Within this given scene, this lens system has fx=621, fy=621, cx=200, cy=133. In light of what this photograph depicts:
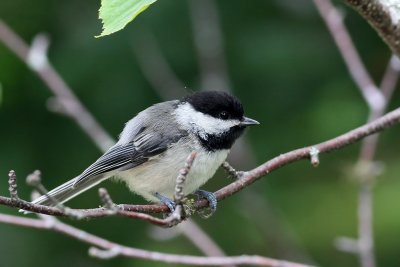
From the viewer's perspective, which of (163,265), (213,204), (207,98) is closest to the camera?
(213,204)

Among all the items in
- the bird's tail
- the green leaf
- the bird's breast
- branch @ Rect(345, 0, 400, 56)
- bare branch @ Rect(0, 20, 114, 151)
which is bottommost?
branch @ Rect(345, 0, 400, 56)

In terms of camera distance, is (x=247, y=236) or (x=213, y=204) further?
(x=247, y=236)

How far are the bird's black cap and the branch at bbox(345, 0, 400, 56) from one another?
39.0 inches

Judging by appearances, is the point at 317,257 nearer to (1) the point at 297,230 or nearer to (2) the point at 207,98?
(1) the point at 297,230

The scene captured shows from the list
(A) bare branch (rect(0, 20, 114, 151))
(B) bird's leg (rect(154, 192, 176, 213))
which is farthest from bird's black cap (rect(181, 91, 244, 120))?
(A) bare branch (rect(0, 20, 114, 151))

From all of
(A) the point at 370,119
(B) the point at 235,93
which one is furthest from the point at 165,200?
(B) the point at 235,93

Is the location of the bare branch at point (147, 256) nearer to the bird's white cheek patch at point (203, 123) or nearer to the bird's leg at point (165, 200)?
the bird's leg at point (165, 200)

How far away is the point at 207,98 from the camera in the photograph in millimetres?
2604

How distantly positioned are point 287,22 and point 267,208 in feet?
3.84

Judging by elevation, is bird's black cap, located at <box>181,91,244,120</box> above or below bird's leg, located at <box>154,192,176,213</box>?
above

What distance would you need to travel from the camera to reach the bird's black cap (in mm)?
2570

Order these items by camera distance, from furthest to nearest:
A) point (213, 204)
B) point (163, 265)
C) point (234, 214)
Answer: point (234, 214) < point (163, 265) < point (213, 204)

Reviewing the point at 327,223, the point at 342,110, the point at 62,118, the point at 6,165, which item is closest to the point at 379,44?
the point at 342,110

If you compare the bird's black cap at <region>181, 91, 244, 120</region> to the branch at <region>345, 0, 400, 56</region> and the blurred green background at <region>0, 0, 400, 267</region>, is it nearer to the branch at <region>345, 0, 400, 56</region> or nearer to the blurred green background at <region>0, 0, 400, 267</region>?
the branch at <region>345, 0, 400, 56</region>
